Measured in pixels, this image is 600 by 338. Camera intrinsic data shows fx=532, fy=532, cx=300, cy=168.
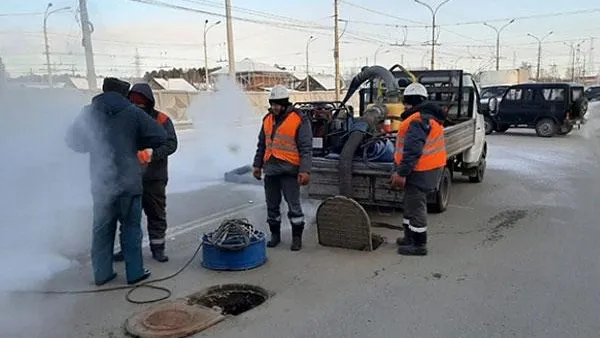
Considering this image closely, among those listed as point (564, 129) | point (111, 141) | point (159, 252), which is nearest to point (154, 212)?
point (159, 252)

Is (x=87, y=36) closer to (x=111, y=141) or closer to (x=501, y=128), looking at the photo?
(x=111, y=141)

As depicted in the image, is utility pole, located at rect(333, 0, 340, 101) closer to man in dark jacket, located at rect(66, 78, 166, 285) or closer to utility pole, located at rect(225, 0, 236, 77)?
utility pole, located at rect(225, 0, 236, 77)

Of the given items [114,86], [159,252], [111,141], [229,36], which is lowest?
[159,252]

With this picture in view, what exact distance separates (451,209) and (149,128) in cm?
457

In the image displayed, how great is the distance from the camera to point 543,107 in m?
19.1

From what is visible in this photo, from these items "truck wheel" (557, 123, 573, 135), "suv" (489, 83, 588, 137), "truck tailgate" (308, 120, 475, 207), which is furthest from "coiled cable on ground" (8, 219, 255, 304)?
"truck wheel" (557, 123, 573, 135)

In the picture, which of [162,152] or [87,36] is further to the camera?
[162,152]

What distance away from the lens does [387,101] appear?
805 cm

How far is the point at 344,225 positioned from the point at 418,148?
1.11m

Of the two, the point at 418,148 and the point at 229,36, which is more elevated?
the point at 229,36

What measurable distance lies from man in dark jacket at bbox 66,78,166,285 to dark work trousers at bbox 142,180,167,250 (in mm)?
595

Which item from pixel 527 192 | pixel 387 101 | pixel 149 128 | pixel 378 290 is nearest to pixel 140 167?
pixel 149 128

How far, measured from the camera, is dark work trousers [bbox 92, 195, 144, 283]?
4527 millimetres

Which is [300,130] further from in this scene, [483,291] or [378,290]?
[483,291]
